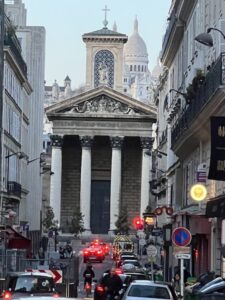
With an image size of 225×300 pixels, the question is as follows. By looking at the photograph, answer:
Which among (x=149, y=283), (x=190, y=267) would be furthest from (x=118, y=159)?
(x=149, y=283)

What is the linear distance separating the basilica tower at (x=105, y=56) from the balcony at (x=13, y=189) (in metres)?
74.7

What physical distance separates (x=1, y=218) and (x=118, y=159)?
7144 centimetres

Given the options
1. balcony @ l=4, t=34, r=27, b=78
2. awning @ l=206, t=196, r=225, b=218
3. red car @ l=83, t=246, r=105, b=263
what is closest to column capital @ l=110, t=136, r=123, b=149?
red car @ l=83, t=246, r=105, b=263

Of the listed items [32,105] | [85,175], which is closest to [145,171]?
[85,175]

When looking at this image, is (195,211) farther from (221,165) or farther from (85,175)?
(85,175)

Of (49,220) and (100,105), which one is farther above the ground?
(100,105)

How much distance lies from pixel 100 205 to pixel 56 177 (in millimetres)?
10723

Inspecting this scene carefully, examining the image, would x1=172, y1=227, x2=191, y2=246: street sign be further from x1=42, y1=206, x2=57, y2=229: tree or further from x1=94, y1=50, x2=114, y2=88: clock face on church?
x1=94, y1=50, x2=114, y2=88: clock face on church

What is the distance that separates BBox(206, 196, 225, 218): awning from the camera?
32.3m

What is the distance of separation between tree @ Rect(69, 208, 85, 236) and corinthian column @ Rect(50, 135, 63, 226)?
5.07 meters

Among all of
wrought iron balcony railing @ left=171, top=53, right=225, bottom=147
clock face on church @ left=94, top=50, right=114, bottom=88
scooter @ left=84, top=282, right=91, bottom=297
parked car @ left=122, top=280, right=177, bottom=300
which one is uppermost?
clock face on church @ left=94, top=50, right=114, bottom=88

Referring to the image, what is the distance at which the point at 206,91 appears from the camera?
34.9m

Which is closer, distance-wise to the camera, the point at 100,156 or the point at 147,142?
the point at 147,142

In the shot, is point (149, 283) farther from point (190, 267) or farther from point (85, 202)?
point (85, 202)
